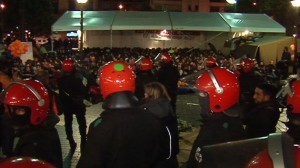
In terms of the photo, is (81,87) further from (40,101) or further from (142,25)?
(142,25)

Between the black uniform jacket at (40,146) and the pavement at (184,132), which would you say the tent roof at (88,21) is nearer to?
the pavement at (184,132)

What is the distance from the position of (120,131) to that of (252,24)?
84.8 ft

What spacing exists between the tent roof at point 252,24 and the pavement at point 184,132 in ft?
30.0

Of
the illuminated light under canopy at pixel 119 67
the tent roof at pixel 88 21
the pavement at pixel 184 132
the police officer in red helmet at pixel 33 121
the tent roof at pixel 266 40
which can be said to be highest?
the illuminated light under canopy at pixel 119 67

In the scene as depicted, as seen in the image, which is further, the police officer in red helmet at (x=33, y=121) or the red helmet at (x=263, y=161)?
the police officer in red helmet at (x=33, y=121)

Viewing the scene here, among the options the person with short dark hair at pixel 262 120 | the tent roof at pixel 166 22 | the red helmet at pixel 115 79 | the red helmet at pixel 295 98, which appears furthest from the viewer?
the tent roof at pixel 166 22

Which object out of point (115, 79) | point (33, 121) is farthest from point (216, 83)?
point (33, 121)

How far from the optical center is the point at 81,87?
9.19 metres

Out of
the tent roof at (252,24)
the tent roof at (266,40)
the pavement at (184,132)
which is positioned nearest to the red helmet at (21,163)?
the pavement at (184,132)

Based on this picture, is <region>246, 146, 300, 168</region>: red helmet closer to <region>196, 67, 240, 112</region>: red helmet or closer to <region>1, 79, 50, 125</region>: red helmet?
<region>196, 67, 240, 112</region>: red helmet

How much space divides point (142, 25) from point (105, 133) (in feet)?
81.5

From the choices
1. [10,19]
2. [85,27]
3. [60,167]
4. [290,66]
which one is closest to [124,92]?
[60,167]

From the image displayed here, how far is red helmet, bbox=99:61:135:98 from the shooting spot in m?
3.70

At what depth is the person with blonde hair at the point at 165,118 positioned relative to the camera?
4.67m
